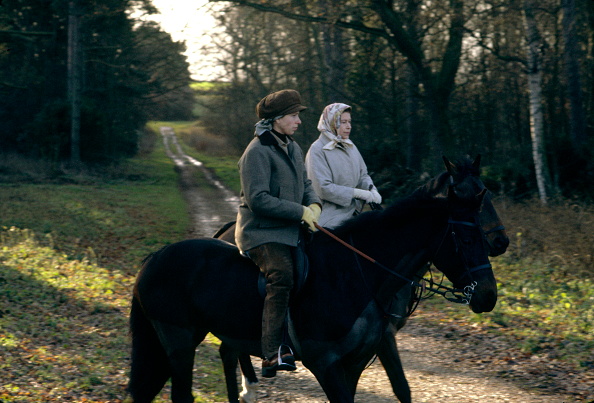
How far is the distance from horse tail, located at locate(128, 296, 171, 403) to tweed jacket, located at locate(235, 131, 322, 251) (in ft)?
3.62

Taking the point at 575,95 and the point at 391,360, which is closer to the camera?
the point at 391,360

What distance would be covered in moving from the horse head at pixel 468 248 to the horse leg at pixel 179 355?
2.10 metres

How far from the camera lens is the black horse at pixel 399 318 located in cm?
439

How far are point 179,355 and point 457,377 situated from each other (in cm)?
334

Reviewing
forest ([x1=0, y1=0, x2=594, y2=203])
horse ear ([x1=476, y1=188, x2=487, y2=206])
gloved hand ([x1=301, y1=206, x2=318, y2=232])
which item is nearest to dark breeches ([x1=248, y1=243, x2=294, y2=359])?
gloved hand ([x1=301, y1=206, x2=318, y2=232])

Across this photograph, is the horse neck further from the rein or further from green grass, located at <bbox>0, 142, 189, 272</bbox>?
green grass, located at <bbox>0, 142, 189, 272</bbox>

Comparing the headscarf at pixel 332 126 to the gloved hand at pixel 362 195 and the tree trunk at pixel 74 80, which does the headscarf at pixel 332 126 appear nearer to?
the gloved hand at pixel 362 195

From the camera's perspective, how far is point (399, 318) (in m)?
4.71

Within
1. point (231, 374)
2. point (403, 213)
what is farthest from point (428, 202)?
point (231, 374)

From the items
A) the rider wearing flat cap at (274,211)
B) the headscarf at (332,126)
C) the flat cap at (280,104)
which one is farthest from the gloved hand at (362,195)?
the flat cap at (280,104)

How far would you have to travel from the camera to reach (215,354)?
7766mm

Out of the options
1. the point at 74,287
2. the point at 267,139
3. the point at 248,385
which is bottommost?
the point at 74,287

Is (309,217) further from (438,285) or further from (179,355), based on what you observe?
(179,355)

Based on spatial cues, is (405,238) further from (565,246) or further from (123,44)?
(123,44)
